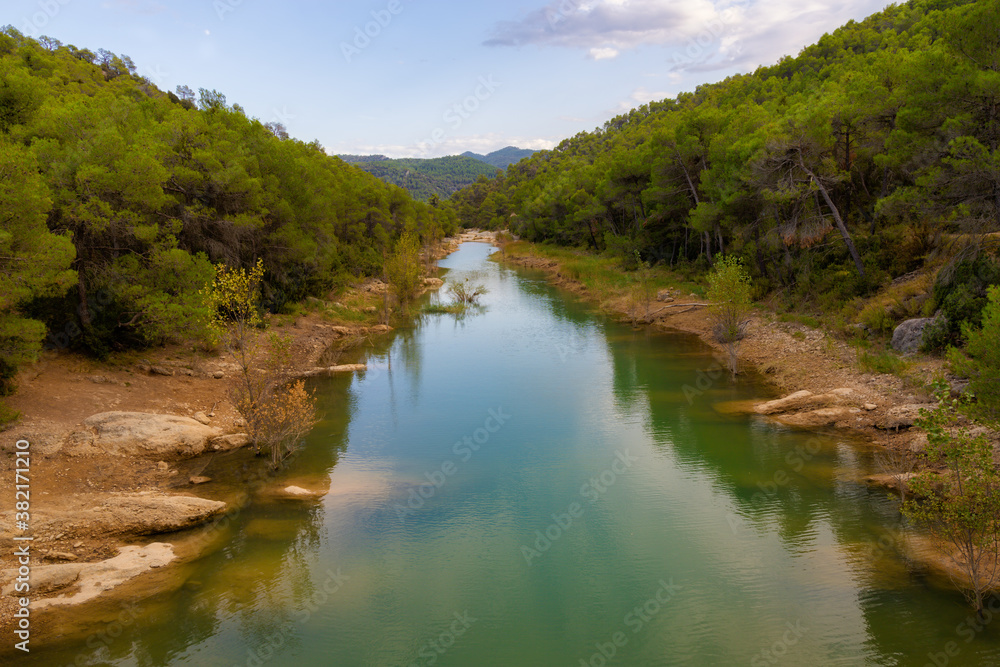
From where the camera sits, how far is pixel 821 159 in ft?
87.9

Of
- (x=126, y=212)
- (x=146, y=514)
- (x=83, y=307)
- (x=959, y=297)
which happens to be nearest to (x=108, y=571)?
(x=146, y=514)

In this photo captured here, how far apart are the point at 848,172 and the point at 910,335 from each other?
35.4ft

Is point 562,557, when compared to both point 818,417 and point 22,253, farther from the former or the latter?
point 22,253

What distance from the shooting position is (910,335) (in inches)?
793

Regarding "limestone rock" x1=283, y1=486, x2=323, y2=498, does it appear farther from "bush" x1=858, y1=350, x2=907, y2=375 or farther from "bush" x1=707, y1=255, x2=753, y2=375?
"bush" x1=858, y1=350, x2=907, y2=375

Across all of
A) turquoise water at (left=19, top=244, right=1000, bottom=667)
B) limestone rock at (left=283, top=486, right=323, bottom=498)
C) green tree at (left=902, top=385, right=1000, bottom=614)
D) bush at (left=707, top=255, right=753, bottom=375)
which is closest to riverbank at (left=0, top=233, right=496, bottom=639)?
limestone rock at (left=283, top=486, right=323, bottom=498)

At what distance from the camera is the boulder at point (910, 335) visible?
19.6 meters

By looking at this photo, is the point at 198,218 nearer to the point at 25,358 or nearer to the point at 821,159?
the point at 25,358

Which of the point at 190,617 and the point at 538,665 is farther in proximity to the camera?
the point at 190,617

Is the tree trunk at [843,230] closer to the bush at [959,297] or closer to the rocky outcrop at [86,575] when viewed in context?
the bush at [959,297]

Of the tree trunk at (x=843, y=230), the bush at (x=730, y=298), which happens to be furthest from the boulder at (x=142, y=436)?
the tree trunk at (x=843, y=230)

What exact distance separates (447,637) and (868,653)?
24.1 ft

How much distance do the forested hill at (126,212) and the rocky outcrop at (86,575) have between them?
6888mm

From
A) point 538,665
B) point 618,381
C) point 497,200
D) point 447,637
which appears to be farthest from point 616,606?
point 497,200
